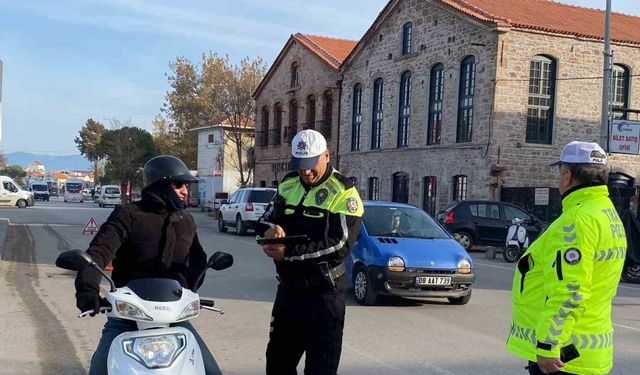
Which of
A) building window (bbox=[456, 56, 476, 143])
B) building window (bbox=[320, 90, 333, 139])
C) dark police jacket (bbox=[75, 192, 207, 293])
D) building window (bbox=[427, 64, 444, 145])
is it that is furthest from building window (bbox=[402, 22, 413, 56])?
dark police jacket (bbox=[75, 192, 207, 293])

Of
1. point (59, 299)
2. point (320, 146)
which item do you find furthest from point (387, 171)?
point (320, 146)

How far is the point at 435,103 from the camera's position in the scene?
30812mm

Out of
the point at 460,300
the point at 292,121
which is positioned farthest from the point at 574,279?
the point at 292,121

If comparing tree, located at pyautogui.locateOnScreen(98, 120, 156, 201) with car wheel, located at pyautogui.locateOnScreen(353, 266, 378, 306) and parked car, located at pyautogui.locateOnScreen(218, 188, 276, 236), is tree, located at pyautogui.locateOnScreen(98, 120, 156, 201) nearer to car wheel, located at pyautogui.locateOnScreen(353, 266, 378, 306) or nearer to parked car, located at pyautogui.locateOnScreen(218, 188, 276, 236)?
parked car, located at pyautogui.locateOnScreen(218, 188, 276, 236)

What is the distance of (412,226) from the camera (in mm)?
10945

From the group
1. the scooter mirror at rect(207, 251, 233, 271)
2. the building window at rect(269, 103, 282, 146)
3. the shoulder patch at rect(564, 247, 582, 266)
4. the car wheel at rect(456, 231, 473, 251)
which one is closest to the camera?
the shoulder patch at rect(564, 247, 582, 266)

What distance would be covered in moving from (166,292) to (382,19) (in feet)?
106

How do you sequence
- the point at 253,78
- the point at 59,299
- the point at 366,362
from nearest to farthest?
the point at 366,362
the point at 59,299
the point at 253,78

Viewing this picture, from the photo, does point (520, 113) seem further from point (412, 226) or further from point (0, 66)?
point (0, 66)

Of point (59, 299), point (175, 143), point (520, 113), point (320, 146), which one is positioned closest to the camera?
point (320, 146)

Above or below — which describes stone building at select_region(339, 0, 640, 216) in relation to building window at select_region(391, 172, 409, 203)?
above

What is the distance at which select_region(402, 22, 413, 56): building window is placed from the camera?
32562 millimetres

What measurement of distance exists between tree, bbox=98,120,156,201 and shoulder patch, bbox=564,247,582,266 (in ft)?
225

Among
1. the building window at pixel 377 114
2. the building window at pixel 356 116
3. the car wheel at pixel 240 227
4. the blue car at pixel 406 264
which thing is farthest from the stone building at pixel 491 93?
the blue car at pixel 406 264
